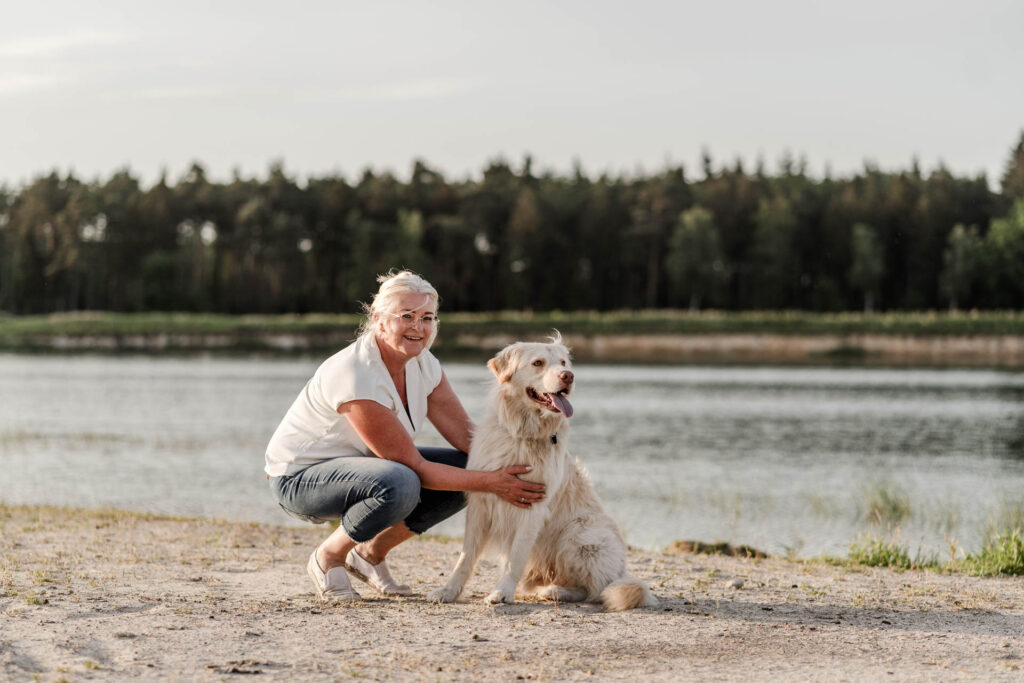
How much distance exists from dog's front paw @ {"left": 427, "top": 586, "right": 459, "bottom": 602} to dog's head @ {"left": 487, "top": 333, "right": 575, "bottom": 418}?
110 centimetres

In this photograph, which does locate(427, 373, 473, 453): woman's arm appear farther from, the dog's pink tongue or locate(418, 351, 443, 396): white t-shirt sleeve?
the dog's pink tongue

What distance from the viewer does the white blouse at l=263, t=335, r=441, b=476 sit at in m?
5.31

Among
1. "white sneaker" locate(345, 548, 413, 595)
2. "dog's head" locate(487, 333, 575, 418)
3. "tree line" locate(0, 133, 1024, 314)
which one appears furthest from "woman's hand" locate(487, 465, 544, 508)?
"tree line" locate(0, 133, 1024, 314)

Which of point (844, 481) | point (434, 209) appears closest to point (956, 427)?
point (844, 481)

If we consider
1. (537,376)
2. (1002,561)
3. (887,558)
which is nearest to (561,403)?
(537,376)

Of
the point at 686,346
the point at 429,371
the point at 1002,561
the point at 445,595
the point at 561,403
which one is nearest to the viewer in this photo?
the point at 561,403

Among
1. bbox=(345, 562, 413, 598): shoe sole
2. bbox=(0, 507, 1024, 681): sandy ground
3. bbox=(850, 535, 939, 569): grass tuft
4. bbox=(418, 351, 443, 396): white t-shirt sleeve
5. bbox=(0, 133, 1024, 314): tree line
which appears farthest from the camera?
bbox=(0, 133, 1024, 314): tree line

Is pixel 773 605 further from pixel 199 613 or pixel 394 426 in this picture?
pixel 199 613

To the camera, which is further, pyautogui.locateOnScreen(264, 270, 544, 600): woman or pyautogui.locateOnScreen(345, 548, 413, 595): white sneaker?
pyautogui.locateOnScreen(345, 548, 413, 595): white sneaker

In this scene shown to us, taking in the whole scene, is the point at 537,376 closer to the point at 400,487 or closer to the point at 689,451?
the point at 400,487

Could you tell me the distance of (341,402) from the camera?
531 centimetres

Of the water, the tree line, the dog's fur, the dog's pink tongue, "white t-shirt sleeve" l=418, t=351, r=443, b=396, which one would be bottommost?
the water

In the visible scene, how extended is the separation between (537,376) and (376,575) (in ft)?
5.23

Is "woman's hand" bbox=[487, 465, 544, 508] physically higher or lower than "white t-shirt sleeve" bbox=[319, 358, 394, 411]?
lower
